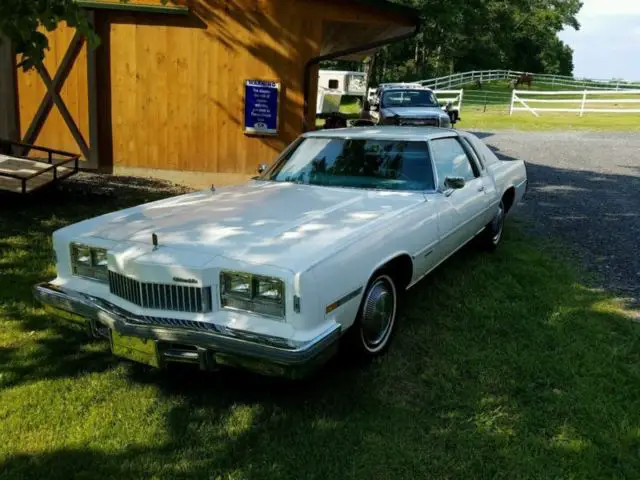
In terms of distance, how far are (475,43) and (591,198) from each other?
52.1m

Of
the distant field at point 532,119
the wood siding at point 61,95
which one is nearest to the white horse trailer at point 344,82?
the distant field at point 532,119

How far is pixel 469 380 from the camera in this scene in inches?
144

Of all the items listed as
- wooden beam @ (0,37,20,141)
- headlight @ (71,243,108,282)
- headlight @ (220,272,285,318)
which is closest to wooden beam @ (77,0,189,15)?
wooden beam @ (0,37,20,141)

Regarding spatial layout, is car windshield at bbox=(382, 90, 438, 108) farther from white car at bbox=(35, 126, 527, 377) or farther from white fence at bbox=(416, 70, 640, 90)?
white fence at bbox=(416, 70, 640, 90)

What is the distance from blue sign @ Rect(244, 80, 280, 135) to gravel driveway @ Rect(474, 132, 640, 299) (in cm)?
400

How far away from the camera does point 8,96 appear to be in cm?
948

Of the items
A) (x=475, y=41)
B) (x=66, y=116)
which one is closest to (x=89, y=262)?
(x=66, y=116)

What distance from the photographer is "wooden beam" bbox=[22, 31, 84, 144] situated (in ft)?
29.9

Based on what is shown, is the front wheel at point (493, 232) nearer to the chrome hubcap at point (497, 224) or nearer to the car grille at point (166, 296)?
the chrome hubcap at point (497, 224)

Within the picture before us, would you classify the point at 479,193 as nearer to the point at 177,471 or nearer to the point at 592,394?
the point at 592,394

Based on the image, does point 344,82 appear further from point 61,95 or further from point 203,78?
point 61,95

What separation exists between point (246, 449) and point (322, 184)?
2373 millimetres

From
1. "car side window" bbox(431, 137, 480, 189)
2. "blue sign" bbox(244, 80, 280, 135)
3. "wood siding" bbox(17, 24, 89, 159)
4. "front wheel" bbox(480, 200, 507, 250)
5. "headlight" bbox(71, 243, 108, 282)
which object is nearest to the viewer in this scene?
"headlight" bbox(71, 243, 108, 282)

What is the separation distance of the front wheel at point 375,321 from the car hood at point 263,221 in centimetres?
39
